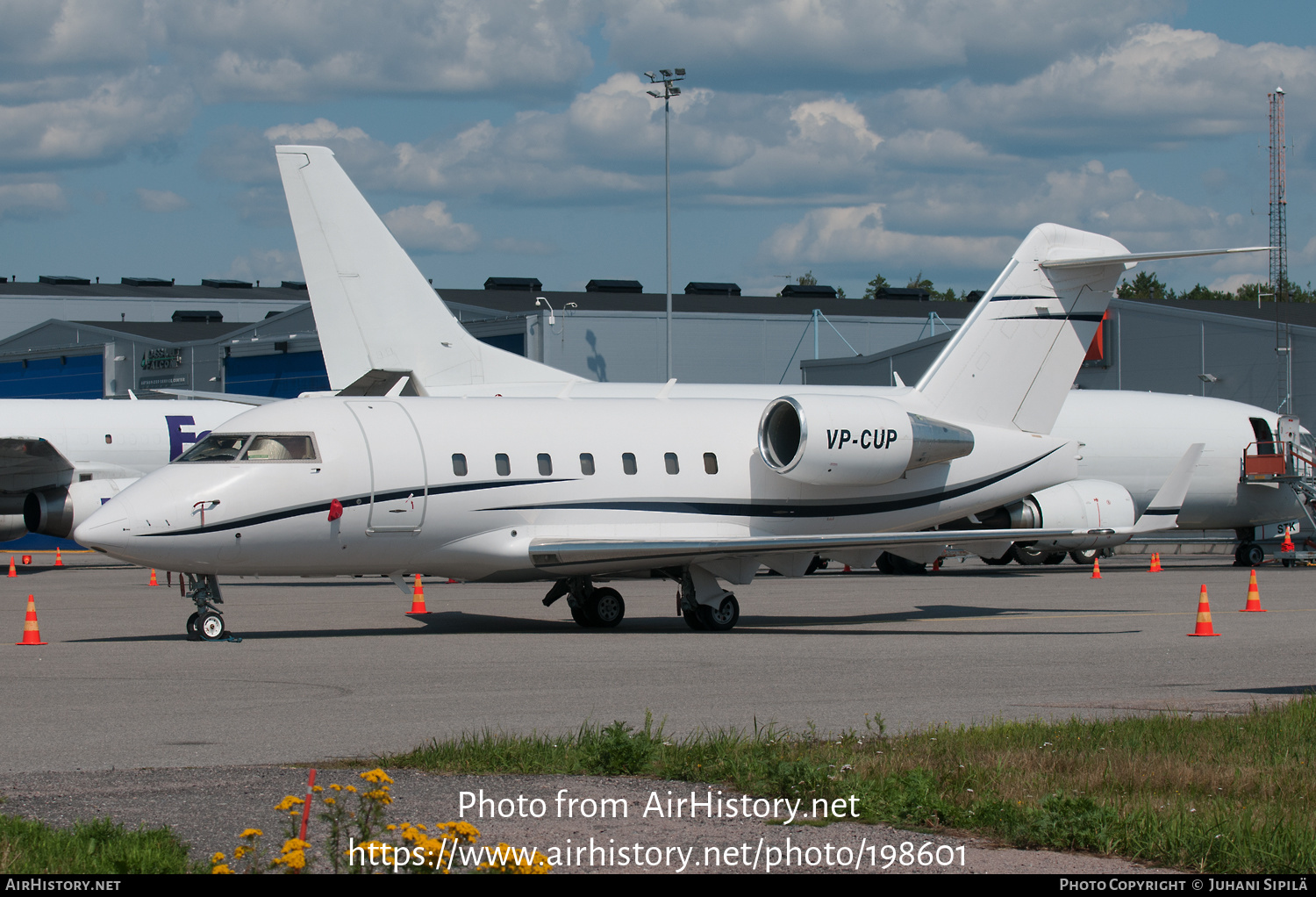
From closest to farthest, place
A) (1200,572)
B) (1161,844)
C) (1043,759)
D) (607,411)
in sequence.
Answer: (1161,844) < (1043,759) < (607,411) < (1200,572)

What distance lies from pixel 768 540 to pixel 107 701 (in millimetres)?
9384

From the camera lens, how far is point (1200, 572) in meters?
37.2

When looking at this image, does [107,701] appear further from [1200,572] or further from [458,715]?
[1200,572]

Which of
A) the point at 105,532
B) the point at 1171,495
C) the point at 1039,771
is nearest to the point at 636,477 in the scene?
the point at 105,532

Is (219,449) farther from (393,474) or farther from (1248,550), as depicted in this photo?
(1248,550)

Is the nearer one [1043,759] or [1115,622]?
[1043,759]

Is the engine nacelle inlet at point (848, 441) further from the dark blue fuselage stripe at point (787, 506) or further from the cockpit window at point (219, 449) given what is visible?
the cockpit window at point (219, 449)

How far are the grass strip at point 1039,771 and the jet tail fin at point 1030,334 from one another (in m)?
12.4

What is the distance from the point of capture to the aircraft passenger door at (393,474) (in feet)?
62.8

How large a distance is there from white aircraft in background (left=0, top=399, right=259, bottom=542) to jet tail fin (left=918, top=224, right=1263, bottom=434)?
74.8 ft

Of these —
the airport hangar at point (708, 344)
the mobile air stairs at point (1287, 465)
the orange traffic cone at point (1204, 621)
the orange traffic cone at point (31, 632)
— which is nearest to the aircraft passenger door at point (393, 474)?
the orange traffic cone at point (31, 632)

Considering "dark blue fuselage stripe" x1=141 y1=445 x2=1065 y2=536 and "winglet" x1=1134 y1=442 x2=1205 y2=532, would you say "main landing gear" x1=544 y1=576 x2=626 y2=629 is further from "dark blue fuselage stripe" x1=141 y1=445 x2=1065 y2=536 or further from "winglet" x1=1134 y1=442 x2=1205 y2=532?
"winglet" x1=1134 y1=442 x2=1205 y2=532

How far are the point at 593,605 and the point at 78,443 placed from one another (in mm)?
22489

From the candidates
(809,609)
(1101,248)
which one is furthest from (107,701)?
(1101,248)
